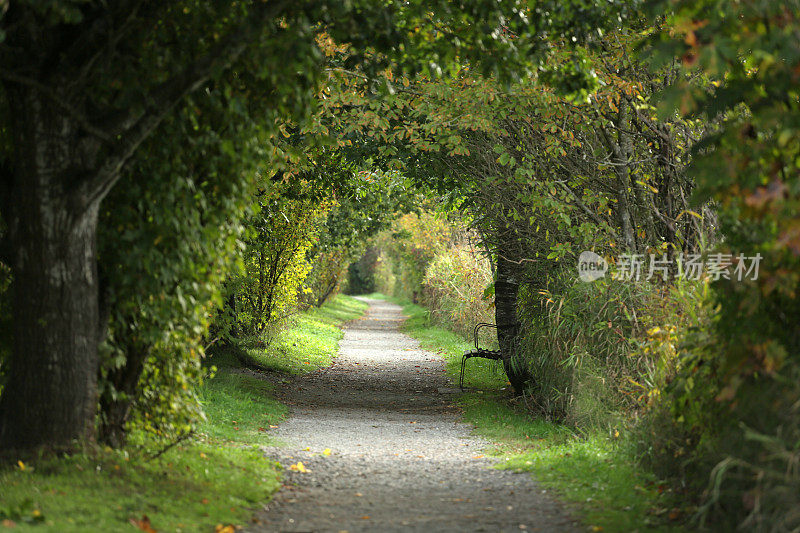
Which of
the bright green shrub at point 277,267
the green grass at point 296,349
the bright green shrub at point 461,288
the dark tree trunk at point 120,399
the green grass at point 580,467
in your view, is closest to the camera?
the green grass at point 580,467

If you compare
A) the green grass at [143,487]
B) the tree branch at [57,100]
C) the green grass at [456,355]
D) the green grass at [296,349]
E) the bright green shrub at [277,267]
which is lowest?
the green grass at [296,349]

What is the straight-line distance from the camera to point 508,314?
13.3 meters

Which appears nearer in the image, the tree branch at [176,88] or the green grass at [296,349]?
the tree branch at [176,88]

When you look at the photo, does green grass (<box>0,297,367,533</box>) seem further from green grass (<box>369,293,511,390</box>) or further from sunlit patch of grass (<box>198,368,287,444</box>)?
green grass (<box>369,293,511,390</box>)

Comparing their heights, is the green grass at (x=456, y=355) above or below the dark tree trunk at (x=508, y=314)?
below

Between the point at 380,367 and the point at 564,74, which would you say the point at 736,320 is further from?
the point at 380,367

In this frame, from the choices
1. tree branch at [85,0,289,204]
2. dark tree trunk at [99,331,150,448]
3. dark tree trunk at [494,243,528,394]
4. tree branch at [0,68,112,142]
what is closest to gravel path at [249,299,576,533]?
dark tree trunk at [494,243,528,394]

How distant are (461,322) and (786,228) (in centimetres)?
2055

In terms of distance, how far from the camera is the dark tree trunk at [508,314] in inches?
503

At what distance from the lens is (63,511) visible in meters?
5.07

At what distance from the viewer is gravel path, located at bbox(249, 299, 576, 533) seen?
19.4 feet

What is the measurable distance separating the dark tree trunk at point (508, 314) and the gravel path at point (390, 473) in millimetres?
1110

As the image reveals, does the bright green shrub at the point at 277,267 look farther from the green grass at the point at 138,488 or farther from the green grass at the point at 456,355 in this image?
the green grass at the point at 138,488

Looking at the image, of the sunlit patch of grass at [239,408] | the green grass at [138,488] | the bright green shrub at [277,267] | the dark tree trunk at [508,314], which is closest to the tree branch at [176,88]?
the green grass at [138,488]
